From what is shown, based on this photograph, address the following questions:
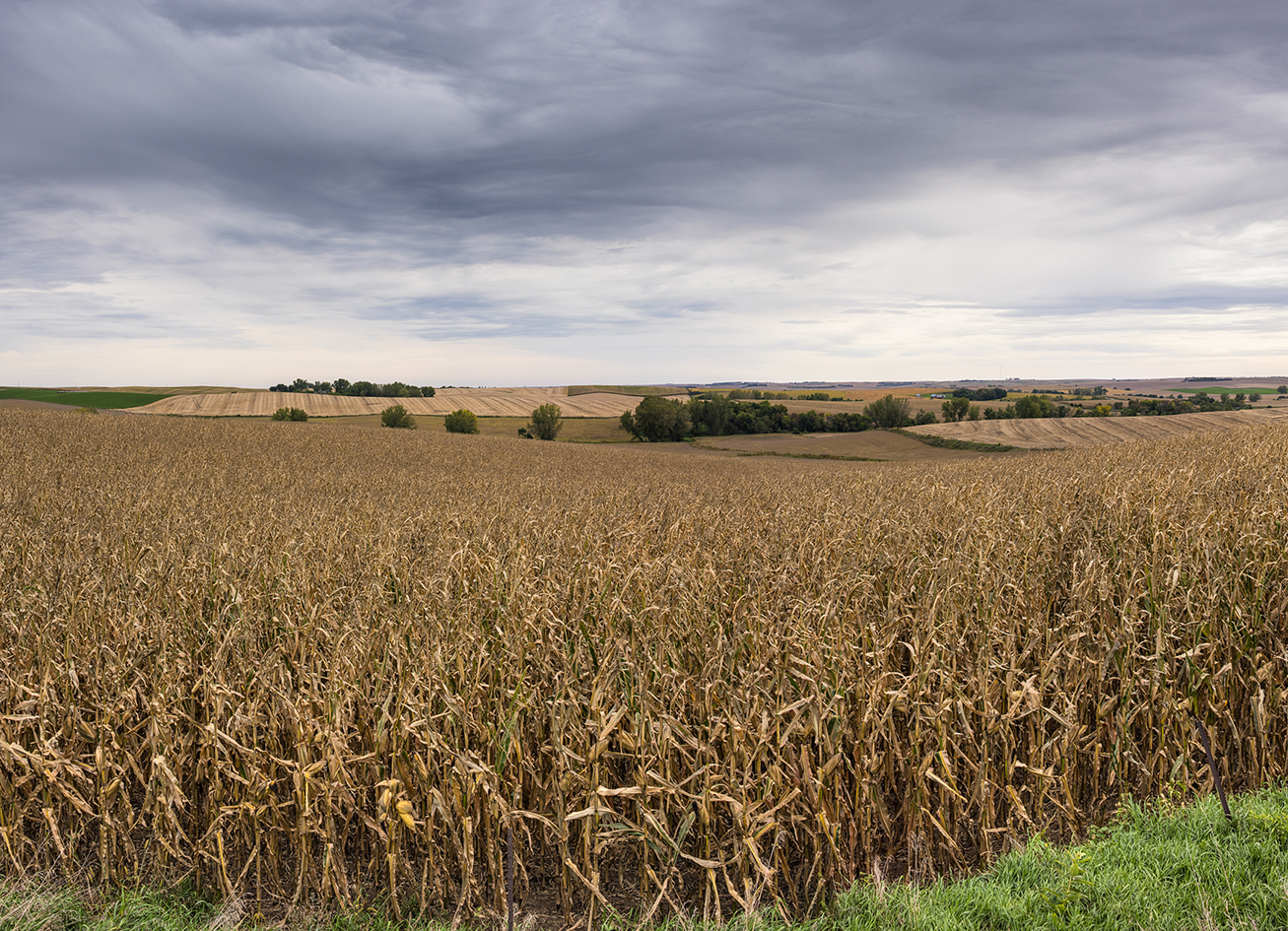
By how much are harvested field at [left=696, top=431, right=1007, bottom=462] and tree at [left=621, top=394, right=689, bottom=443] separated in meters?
5.41

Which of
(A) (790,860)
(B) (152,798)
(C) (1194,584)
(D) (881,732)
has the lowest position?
(A) (790,860)

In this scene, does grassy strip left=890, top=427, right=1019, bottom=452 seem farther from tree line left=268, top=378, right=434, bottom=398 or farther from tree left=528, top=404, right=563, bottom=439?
tree line left=268, top=378, right=434, bottom=398

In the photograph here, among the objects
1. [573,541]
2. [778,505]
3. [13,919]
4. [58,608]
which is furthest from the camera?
[778,505]

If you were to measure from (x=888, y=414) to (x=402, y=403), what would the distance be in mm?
65168

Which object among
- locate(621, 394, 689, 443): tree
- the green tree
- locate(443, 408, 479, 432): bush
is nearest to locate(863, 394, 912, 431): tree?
the green tree

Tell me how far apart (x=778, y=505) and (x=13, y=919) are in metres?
8.37

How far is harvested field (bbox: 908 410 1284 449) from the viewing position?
1959 inches

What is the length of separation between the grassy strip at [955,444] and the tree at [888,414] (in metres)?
13.1

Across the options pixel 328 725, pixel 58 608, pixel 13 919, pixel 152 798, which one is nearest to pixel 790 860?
pixel 328 725

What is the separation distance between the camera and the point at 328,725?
3.15 m

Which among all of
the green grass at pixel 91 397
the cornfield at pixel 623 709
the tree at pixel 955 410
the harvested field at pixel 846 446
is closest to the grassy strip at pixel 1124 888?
the cornfield at pixel 623 709

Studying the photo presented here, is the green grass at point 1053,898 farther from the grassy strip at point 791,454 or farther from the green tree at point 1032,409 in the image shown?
the green tree at point 1032,409

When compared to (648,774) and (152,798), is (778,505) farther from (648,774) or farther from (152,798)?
(152,798)

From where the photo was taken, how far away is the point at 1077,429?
55812 millimetres
